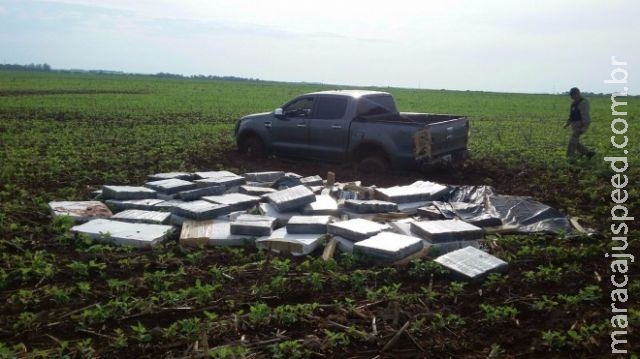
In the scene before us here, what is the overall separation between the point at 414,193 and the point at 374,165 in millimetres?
2527

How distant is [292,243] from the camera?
22.2 feet

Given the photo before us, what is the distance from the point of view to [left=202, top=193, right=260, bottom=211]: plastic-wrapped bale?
27.6ft

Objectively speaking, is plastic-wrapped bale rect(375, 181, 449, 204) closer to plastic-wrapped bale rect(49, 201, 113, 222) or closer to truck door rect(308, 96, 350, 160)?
truck door rect(308, 96, 350, 160)

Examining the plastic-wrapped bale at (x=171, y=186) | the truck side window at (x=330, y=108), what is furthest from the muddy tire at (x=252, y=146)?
the plastic-wrapped bale at (x=171, y=186)

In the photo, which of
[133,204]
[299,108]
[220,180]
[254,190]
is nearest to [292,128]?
[299,108]

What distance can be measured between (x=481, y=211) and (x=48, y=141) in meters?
13.6

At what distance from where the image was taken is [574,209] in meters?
8.78

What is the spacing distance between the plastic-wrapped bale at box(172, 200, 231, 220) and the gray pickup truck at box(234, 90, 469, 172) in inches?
156

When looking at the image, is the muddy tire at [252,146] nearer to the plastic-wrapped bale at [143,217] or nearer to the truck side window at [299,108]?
the truck side window at [299,108]

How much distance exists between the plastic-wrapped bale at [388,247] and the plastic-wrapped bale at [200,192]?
3.30 metres

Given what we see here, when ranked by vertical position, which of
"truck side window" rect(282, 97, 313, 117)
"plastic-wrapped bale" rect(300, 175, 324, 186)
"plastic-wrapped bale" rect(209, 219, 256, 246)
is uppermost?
"truck side window" rect(282, 97, 313, 117)

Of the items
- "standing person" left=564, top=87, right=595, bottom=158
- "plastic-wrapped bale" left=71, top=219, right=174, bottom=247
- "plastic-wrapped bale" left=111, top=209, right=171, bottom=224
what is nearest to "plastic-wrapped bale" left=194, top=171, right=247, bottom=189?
"plastic-wrapped bale" left=111, top=209, right=171, bottom=224

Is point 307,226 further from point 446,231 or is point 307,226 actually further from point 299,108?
point 299,108

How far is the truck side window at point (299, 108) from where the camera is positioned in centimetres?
1257
